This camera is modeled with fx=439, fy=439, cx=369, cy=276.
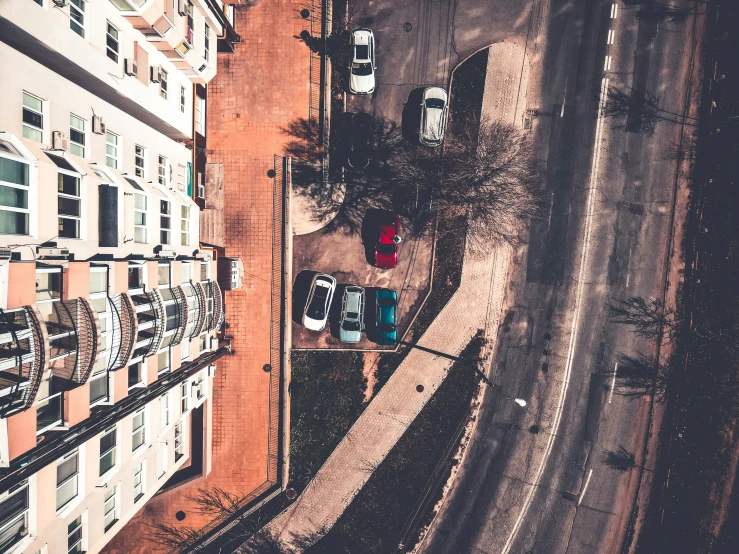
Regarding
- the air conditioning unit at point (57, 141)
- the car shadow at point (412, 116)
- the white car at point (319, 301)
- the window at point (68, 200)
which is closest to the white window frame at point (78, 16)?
the air conditioning unit at point (57, 141)

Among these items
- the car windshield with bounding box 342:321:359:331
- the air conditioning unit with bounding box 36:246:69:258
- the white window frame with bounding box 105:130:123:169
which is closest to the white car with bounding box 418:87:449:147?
the car windshield with bounding box 342:321:359:331

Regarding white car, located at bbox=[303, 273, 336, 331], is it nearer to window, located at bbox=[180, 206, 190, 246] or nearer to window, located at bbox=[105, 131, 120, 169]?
window, located at bbox=[180, 206, 190, 246]

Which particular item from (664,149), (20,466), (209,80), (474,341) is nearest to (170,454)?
(20,466)

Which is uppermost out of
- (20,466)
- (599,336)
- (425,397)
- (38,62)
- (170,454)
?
(38,62)

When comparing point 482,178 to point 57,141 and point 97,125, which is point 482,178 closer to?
point 97,125

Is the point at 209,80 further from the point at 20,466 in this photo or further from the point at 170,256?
the point at 20,466
